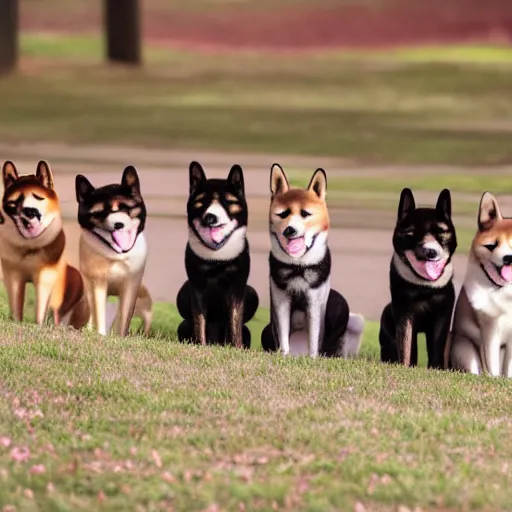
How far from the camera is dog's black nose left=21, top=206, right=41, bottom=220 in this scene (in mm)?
8781

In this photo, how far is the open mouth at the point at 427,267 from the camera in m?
8.36

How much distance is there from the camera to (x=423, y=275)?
837cm

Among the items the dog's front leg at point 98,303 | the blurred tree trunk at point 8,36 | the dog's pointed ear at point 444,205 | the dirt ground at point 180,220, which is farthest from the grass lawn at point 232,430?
the blurred tree trunk at point 8,36

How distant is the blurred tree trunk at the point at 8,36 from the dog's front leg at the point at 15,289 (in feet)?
65.7

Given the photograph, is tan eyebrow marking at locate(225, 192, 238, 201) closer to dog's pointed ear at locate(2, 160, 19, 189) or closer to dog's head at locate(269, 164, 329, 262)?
dog's head at locate(269, 164, 329, 262)

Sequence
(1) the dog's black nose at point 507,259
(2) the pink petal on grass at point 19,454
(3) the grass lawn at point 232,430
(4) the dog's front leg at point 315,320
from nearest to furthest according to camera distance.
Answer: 1. (3) the grass lawn at point 232,430
2. (2) the pink petal on grass at point 19,454
3. (1) the dog's black nose at point 507,259
4. (4) the dog's front leg at point 315,320

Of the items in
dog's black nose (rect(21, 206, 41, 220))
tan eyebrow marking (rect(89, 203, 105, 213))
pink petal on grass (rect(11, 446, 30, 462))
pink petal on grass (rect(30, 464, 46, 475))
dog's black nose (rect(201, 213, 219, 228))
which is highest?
tan eyebrow marking (rect(89, 203, 105, 213))

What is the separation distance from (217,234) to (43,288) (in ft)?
4.04

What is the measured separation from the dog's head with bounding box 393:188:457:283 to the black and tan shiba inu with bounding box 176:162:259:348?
99 centimetres

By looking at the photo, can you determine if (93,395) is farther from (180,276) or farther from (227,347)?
(180,276)

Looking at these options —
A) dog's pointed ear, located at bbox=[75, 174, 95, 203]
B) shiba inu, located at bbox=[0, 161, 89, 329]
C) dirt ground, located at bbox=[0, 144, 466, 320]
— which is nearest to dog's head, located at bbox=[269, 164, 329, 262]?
dog's pointed ear, located at bbox=[75, 174, 95, 203]

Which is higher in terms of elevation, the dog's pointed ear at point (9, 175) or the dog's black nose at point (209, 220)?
the dog's pointed ear at point (9, 175)

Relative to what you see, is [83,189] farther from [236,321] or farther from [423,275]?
[423,275]

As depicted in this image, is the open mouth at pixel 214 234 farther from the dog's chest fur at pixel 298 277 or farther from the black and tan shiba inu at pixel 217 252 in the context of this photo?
the dog's chest fur at pixel 298 277
